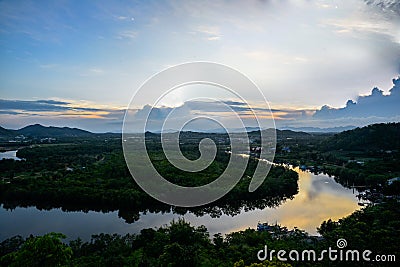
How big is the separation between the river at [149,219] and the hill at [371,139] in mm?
17615

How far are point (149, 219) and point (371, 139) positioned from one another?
88.3 ft

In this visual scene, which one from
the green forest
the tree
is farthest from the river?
the tree

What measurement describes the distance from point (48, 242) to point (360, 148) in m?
31.7

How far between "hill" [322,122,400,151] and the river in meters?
17.6

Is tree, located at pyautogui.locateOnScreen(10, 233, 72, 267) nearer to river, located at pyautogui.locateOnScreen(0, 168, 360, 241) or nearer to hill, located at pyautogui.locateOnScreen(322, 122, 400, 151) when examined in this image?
river, located at pyautogui.locateOnScreen(0, 168, 360, 241)

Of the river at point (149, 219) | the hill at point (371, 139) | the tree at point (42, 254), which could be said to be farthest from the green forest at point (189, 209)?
the river at point (149, 219)

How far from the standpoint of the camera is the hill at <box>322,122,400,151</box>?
92.5 ft

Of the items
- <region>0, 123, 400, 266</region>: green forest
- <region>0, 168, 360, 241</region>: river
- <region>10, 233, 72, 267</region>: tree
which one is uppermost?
<region>10, 233, 72, 267</region>: tree

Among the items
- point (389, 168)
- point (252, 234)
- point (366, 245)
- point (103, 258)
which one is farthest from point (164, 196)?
point (389, 168)

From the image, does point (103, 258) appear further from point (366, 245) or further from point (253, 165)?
point (253, 165)

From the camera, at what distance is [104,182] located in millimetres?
14766

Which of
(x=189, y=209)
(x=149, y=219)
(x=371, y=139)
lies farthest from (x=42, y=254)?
(x=371, y=139)

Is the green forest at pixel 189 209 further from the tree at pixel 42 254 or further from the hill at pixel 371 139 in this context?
the hill at pixel 371 139

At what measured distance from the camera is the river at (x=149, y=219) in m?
10.1
